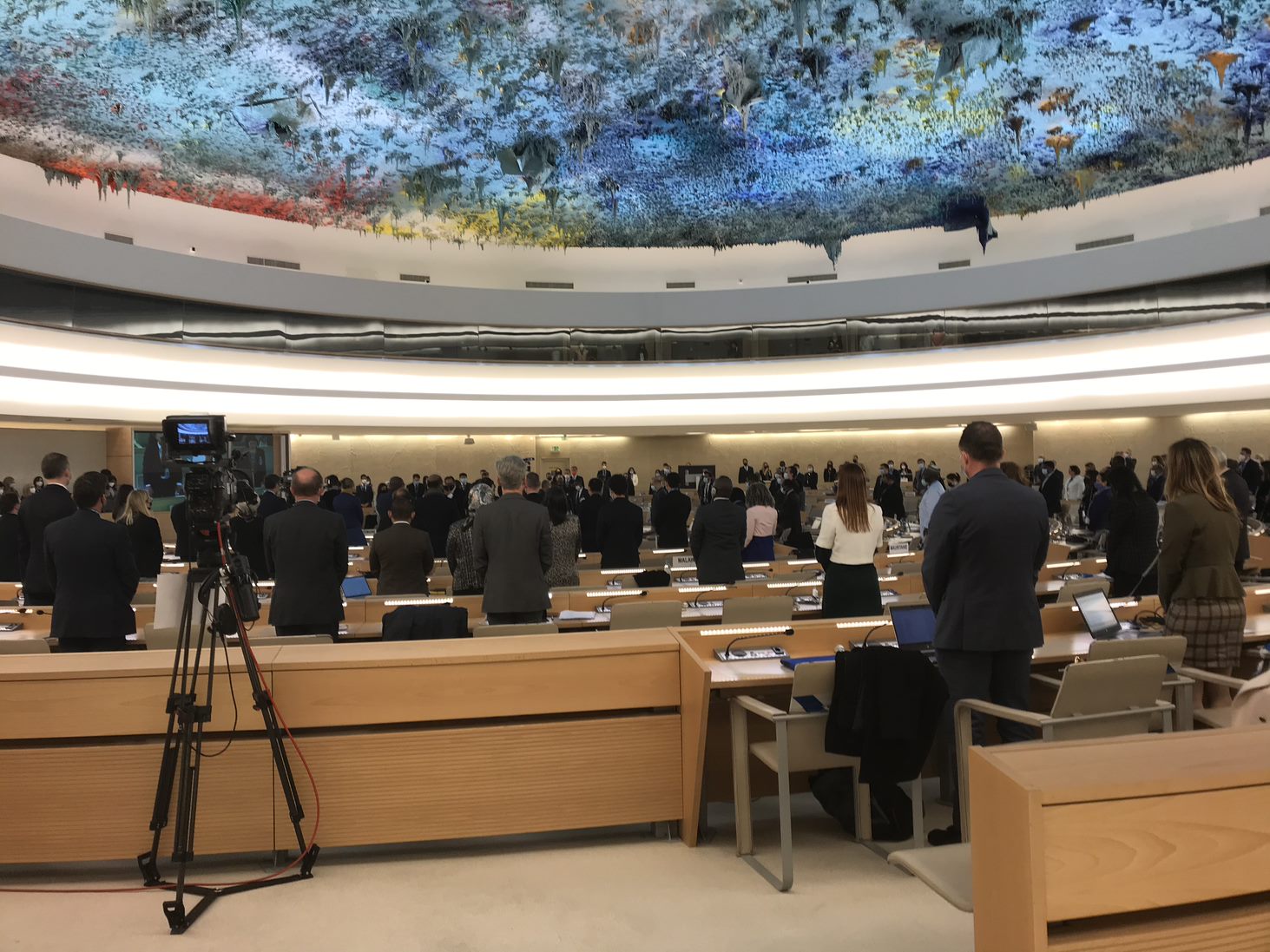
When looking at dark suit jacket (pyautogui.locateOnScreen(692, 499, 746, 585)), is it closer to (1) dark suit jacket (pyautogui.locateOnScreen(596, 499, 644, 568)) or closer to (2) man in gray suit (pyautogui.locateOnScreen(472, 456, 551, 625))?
(1) dark suit jacket (pyautogui.locateOnScreen(596, 499, 644, 568))

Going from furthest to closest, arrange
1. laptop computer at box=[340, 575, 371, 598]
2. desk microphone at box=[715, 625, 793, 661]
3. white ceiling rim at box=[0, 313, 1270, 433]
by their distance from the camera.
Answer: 1. white ceiling rim at box=[0, 313, 1270, 433]
2. laptop computer at box=[340, 575, 371, 598]
3. desk microphone at box=[715, 625, 793, 661]

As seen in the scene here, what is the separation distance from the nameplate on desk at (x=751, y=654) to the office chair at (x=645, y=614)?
41.8 inches

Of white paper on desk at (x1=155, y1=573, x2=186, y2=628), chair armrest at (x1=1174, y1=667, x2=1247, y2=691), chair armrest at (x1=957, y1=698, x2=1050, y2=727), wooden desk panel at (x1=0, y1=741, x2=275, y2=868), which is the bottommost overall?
wooden desk panel at (x1=0, y1=741, x2=275, y2=868)

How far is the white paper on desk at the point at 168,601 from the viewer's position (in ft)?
17.5

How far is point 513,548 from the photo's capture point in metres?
5.23

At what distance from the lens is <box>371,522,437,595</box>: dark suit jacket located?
636 cm

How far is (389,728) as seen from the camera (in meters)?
3.81

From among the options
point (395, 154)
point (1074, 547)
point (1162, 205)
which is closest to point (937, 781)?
point (1074, 547)

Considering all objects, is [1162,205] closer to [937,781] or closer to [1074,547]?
[1074,547]

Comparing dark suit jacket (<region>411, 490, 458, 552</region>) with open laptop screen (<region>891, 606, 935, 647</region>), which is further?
dark suit jacket (<region>411, 490, 458, 552</region>)

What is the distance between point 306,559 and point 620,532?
11.8 feet

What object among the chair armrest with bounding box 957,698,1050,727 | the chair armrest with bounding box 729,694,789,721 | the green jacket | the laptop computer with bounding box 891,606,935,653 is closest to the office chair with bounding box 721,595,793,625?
the laptop computer with bounding box 891,606,935,653

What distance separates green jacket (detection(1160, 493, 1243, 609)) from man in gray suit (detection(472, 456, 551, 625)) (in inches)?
116

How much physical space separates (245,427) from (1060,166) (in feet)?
47.9
